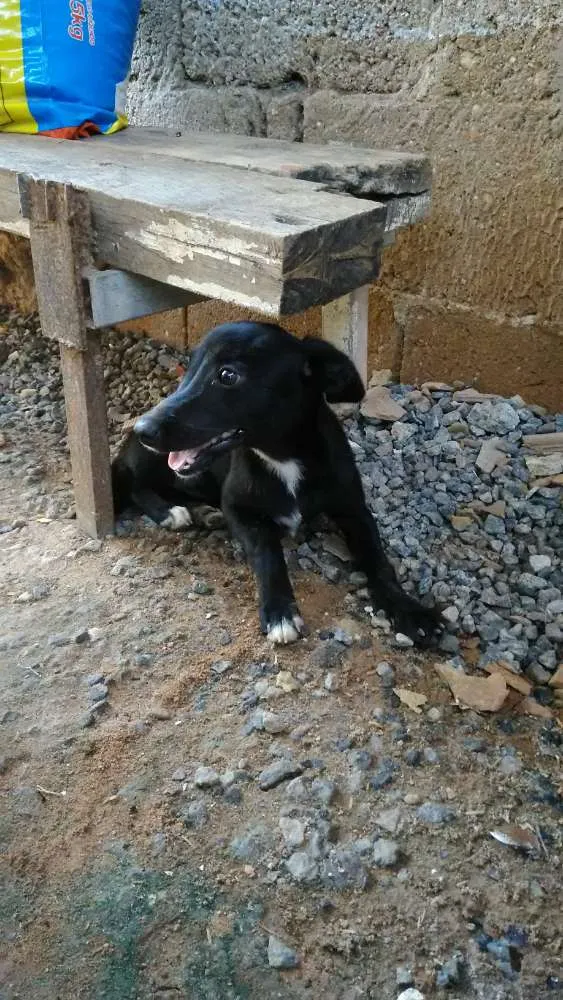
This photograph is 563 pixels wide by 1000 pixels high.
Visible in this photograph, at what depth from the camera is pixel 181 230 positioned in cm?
211

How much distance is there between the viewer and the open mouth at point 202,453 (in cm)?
245

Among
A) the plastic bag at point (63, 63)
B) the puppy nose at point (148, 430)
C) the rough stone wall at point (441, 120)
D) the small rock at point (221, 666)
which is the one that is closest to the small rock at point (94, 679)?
the small rock at point (221, 666)

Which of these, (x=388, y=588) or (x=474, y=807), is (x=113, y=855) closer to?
(x=474, y=807)

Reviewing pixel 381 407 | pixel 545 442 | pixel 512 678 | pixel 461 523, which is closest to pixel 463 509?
pixel 461 523

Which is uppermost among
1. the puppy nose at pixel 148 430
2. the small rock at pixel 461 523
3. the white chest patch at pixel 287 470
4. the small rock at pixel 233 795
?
the puppy nose at pixel 148 430

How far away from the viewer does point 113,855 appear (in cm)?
184

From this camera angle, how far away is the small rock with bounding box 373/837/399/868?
5.93 feet

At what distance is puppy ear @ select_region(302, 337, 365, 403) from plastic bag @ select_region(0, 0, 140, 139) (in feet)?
5.16

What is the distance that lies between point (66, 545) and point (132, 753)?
3.33ft

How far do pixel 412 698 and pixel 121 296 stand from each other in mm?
1408

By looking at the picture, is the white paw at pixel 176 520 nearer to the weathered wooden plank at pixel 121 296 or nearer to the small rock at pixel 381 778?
the weathered wooden plank at pixel 121 296

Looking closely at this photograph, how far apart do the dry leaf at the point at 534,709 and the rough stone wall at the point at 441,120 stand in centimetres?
148

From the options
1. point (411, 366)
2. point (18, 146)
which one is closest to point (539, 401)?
point (411, 366)

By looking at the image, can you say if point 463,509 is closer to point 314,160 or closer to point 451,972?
point 314,160
